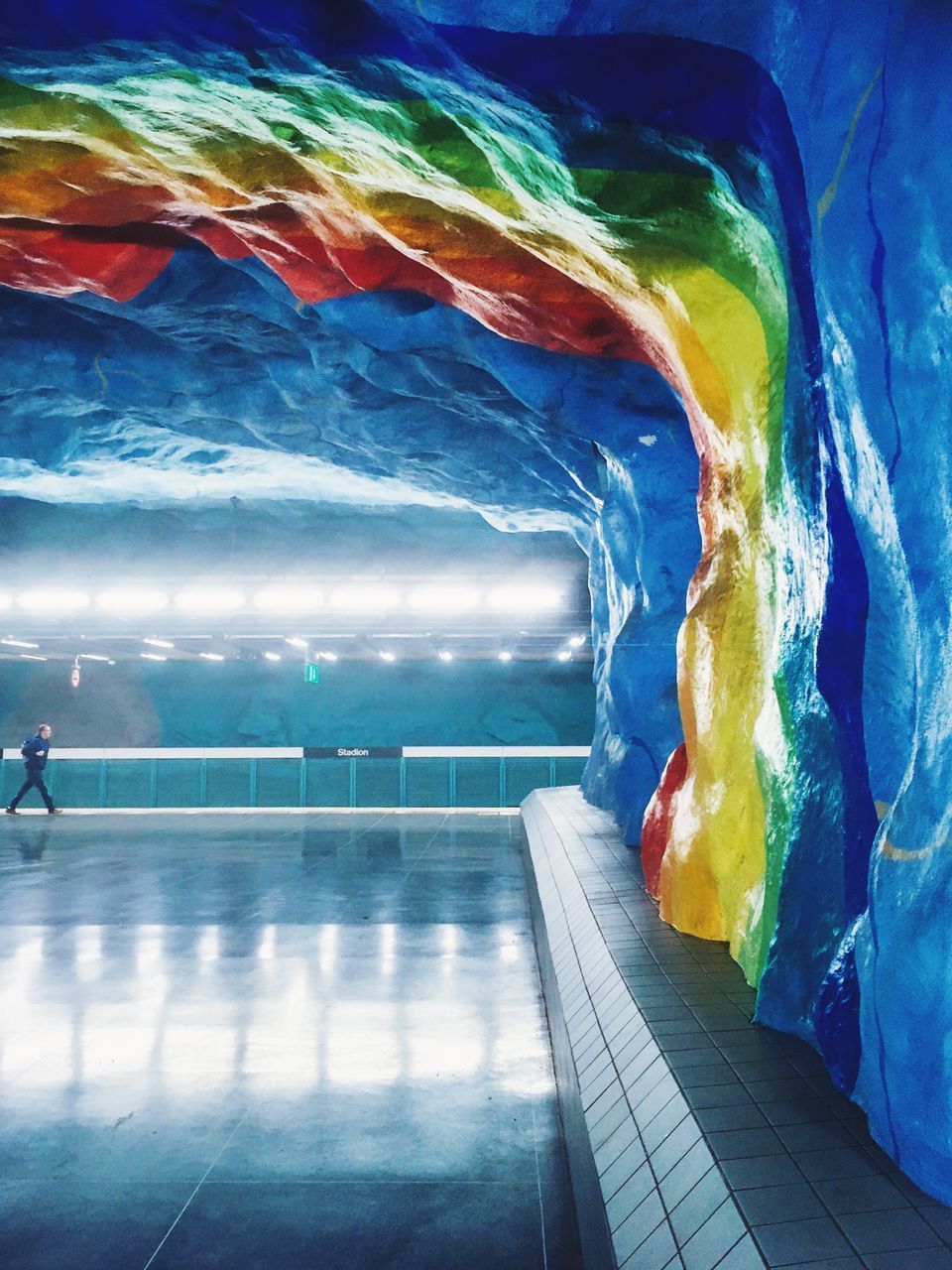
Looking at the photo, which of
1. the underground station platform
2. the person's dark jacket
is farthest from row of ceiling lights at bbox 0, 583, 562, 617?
the underground station platform

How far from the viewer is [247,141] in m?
4.59

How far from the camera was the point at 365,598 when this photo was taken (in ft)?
53.6

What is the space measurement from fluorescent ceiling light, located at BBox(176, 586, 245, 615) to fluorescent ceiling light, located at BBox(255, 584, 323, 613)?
428 millimetres

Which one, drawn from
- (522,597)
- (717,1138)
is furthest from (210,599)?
(717,1138)

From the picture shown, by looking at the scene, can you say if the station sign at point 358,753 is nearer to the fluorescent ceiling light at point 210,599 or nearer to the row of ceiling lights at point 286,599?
the row of ceiling lights at point 286,599

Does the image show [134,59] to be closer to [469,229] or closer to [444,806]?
[469,229]

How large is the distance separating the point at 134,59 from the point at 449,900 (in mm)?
6732

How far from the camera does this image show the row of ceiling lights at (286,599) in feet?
53.2

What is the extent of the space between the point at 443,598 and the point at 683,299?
38.7 ft

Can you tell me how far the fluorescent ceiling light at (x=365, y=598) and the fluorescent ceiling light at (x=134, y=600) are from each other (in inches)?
132

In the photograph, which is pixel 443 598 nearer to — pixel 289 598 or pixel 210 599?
pixel 289 598

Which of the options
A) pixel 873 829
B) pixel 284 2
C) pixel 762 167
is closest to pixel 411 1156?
pixel 873 829

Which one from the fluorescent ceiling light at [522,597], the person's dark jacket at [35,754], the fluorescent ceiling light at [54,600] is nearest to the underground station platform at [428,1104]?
the person's dark jacket at [35,754]

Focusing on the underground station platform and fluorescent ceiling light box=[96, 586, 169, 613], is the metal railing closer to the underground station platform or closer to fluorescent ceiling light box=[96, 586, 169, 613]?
fluorescent ceiling light box=[96, 586, 169, 613]
